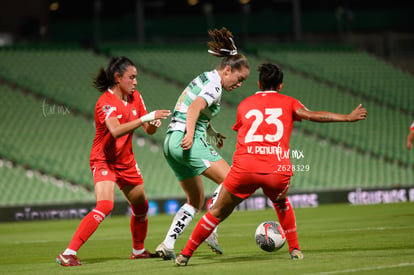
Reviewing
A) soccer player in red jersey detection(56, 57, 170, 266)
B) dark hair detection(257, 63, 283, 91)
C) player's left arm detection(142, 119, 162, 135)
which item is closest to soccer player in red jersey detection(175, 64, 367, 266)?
dark hair detection(257, 63, 283, 91)

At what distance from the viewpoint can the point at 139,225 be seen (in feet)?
30.8

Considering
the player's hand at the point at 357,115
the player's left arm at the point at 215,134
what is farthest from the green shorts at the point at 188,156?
the player's hand at the point at 357,115

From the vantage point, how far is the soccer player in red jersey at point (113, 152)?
8.73 m

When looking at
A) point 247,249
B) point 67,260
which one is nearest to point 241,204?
point 247,249

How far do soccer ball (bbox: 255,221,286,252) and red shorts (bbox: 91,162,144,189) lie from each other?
1682mm

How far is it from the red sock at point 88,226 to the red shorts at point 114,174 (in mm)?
305

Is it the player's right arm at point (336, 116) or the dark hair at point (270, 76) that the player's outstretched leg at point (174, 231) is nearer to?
the dark hair at point (270, 76)

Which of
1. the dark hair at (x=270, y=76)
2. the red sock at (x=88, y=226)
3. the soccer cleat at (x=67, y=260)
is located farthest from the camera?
the red sock at (x=88, y=226)

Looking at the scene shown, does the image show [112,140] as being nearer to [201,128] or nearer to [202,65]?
[201,128]

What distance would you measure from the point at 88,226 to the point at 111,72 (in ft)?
6.35

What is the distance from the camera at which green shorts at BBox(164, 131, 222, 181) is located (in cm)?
841

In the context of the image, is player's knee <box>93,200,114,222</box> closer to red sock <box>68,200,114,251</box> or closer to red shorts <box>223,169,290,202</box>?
red sock <box>68,200,114,251</box>

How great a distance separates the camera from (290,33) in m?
39.7

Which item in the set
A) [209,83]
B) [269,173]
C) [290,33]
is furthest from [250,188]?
[290,33]
